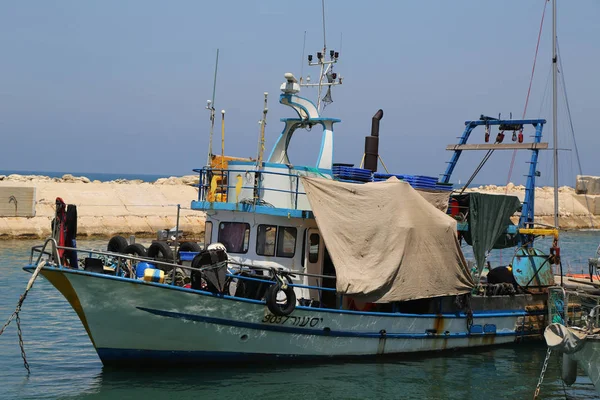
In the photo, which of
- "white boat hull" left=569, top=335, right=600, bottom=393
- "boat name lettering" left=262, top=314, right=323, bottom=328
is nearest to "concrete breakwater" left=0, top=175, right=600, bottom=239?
"boat name lettering" left=262, top=314, right=323, bottom=328

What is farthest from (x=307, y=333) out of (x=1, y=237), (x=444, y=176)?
(x=1, y=237)

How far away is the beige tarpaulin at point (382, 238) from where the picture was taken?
15.8 metres

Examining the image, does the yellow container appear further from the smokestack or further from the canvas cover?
the canvas cover

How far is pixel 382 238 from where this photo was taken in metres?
16.2

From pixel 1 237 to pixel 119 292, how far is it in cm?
3002

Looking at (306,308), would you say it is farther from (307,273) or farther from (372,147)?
(372,147)

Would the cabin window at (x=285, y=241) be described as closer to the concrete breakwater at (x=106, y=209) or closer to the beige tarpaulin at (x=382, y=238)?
the beige tarpaulin at (x=382, y=238)

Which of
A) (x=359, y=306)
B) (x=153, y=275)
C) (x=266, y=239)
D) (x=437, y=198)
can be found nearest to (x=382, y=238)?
(x=359, y=306)

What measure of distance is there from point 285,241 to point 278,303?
190 centimetres

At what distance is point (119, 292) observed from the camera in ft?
45.9

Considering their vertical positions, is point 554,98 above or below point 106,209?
above

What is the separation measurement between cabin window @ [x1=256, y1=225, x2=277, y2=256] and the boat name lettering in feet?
5.76

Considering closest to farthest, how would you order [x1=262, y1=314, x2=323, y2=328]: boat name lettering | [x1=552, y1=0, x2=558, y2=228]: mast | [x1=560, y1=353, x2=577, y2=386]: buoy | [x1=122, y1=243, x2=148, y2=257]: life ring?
[x1=560, y1=353, x2=577, y2=386]: buoy → [x1=262, y1=314, x2=323, y2=328]: boat name lettering → [x1=122, y1=243, x2=148, y2=257]: life ring → [x1=552, y1=0, x2=558, y2=228]: mast

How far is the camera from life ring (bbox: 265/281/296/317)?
48.3ft
